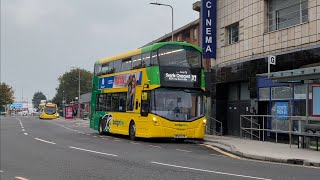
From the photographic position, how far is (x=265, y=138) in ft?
71.9

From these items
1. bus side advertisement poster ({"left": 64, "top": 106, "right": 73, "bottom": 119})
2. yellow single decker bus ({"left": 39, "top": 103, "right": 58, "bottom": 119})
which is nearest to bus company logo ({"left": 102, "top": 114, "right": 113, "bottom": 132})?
yellow single decker bus ({"left": 39, "top": 103, "right": 58, "bottom": 119})

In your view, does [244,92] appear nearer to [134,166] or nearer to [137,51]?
[137,51]

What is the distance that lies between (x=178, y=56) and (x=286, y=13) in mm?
5776

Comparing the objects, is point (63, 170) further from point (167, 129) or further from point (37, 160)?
point (167, 129)

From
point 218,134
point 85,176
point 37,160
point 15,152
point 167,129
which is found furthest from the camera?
point 218,134

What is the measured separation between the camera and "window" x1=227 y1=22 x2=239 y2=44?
83.6 feet

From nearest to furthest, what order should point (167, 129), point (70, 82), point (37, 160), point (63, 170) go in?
point (63, 170), point (37, 160), point (167, 129), point (70, 82)

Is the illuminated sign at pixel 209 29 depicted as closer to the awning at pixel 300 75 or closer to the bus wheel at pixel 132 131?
the bus wheel at pixel 132 131

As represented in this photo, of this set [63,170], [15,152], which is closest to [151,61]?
[15,152]

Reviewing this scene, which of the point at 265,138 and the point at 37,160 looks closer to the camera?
the point at 37,160

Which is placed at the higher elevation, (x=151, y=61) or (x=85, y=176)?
(x=151, y=61)

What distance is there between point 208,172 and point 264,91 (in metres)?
12.1

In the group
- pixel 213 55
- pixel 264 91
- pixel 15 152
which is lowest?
pixel 15 152

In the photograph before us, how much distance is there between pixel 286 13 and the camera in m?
21.5
